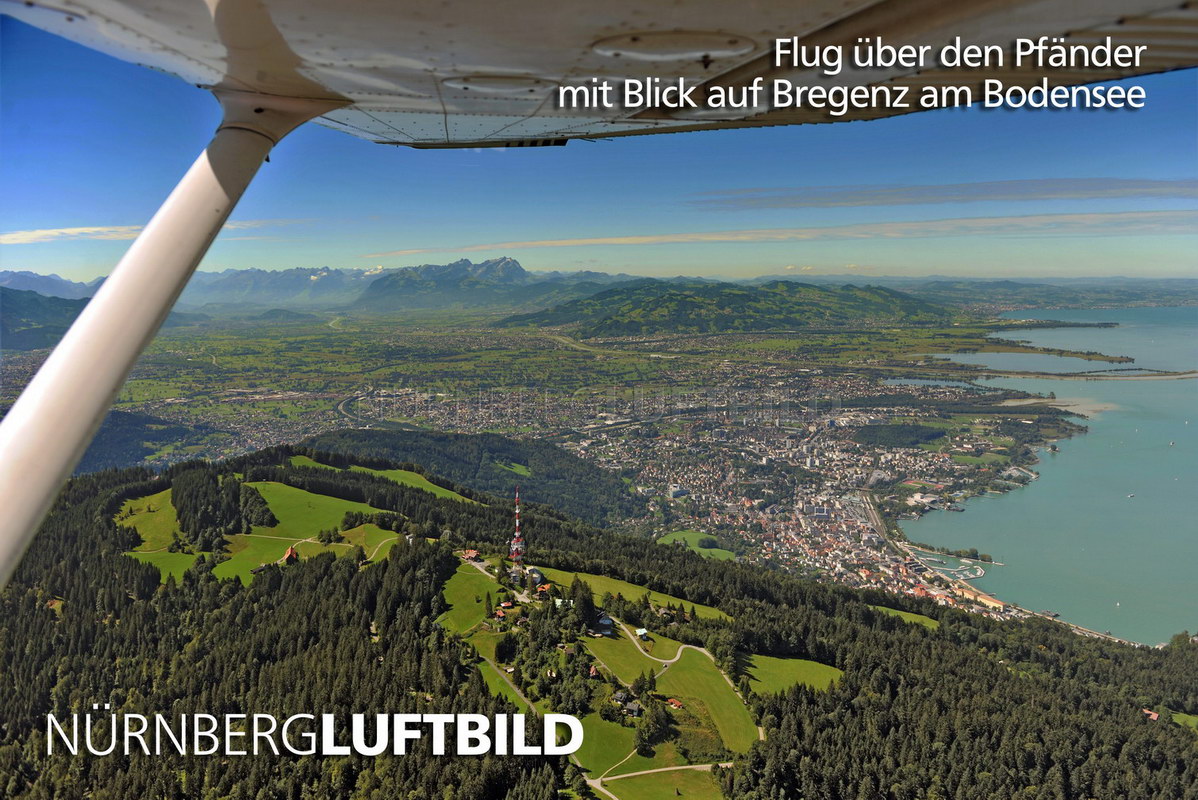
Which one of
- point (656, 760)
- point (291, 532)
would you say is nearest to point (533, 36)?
point (656, 760)

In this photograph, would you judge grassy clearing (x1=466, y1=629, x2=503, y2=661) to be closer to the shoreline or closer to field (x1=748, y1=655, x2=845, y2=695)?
field (x1=748, y1=655, x2=845, y2=695)

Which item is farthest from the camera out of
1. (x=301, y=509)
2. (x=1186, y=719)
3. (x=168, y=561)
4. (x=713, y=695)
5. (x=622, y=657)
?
(x=301, y=509)

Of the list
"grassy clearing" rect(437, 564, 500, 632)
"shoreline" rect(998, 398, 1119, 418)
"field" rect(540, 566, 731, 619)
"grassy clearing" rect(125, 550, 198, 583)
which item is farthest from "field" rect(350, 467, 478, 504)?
"shoreline" rect(998, 398, 1119, 418)

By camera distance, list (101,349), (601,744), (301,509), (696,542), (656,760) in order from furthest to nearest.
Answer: (696,542) < (301,509) < (601,744) < (656,760) < (101,349)

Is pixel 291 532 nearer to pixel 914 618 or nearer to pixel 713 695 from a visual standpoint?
pixel 713 695

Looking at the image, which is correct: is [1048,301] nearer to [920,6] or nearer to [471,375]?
[471,375]

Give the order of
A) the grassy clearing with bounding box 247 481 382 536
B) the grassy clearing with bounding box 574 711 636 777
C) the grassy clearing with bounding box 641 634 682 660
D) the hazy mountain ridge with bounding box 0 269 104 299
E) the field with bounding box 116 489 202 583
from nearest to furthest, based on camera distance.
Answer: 1. the grassy clearing with bounding box 574 711 636 777
2. the grassy clearing with bounding box 641 634 682 660
3. the field with bounding box 116 489 202 583
4. the grassy clearing with bounding box 247 481 382 536
5. the hazy mountain ridge with bounding box 0 269 104 299

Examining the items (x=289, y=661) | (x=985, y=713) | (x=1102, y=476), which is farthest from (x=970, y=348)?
(x=289, y=661)
